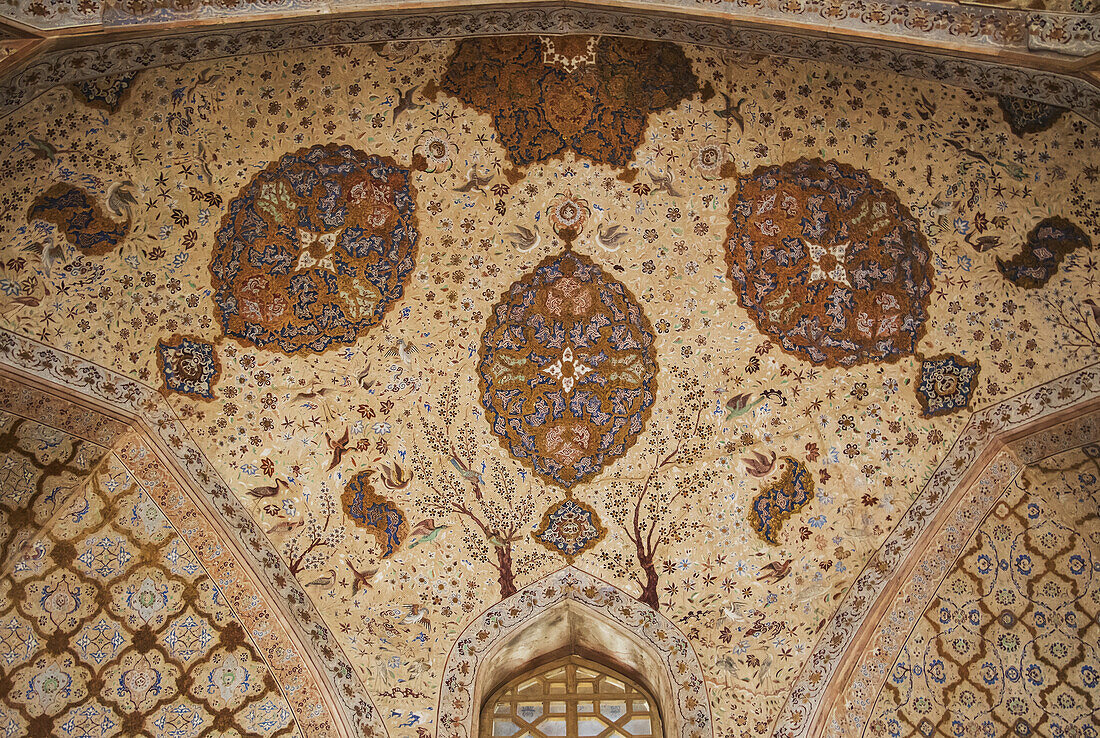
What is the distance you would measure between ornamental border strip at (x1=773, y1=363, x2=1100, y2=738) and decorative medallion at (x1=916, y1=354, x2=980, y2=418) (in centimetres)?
13

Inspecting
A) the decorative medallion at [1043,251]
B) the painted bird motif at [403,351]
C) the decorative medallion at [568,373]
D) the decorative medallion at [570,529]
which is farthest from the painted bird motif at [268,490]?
the decorative medallion at [1043,251]

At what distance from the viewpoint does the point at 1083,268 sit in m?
5.43

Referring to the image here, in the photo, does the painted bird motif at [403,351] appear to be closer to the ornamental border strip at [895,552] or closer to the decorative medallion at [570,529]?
the decorative medallion at [570,529]

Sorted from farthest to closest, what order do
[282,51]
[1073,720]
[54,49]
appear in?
[1073,720]
[282,51]
[54,49]

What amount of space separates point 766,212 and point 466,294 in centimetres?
173

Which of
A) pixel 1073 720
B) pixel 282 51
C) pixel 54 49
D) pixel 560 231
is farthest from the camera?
pixel 560 231

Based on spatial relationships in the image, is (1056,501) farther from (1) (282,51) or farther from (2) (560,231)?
(1) (282,51)

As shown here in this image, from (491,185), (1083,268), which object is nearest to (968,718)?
(1083,268)

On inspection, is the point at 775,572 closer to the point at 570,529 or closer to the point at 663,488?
the point at 663,488

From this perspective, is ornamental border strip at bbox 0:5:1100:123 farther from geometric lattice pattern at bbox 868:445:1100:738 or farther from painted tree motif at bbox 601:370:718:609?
geometric lattice pattern at bbox 868:445:1100:738

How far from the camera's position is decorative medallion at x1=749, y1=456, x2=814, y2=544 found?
6.12m

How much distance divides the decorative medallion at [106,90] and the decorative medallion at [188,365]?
126cm

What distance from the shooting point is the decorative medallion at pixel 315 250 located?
573 centimetres

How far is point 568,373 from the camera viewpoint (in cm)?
626
